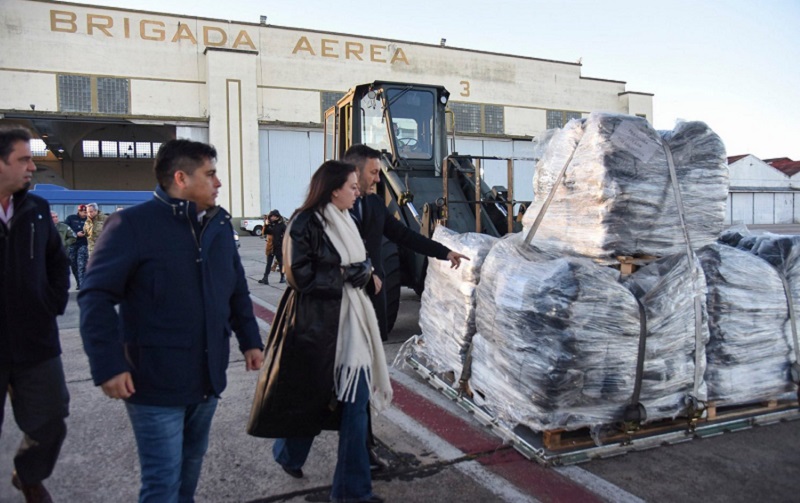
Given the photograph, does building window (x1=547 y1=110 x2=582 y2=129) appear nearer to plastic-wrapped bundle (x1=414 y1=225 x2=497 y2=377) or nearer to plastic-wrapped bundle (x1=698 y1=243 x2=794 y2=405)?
plastic-wrapped bundle (x1=414 y1=225 x2=497 y2=377)

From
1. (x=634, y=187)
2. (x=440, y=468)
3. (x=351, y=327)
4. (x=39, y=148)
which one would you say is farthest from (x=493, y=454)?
(x=39, y=148)

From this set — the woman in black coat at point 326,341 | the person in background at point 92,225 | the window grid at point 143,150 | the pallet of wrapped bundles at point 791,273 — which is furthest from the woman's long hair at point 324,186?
the window grid at point 143,150

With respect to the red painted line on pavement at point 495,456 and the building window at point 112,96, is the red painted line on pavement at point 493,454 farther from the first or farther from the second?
the building window at point 112,96

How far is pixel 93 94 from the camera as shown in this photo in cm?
3030

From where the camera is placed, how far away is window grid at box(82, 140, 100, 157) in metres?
37.2

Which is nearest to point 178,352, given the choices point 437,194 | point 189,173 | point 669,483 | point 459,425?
point 189,173

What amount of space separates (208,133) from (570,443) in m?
31.7

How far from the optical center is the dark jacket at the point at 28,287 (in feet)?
8.95

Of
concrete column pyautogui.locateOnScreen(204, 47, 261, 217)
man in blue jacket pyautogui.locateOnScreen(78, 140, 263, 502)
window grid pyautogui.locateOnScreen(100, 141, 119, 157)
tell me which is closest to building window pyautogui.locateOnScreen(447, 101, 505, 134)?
concrete column pyautogui.locateOnScreen(204, 47, 261, 217)

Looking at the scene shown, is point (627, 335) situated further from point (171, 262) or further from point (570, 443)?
point (171, 262)

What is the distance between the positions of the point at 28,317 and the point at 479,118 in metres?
36.7

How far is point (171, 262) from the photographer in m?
2.32

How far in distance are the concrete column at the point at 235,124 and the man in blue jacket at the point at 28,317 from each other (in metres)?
29.8

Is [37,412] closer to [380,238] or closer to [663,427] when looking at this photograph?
Result: [380,238]
